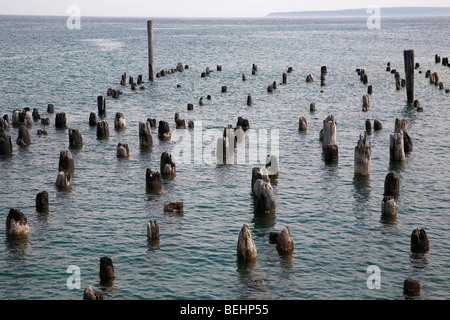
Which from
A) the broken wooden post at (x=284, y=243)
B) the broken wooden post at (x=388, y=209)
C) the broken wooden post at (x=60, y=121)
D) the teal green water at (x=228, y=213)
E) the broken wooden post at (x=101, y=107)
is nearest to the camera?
the teal green water at (x=228, y=213)

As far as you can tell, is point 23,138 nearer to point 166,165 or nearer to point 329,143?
point 166,165

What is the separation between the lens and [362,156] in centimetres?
3005

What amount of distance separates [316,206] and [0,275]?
43.3ft

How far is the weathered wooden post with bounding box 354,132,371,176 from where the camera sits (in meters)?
29.7

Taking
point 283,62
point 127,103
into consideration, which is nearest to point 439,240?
point 127,103

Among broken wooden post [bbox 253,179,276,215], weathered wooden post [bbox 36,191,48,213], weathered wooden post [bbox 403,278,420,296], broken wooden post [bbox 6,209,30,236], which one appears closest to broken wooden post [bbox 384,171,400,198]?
broken wooden post [bbox 253,179,276,215]

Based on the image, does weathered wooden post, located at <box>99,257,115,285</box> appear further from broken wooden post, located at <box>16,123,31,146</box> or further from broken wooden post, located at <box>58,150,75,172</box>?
broken wooden post, located at <box>16,123,31,146</box>

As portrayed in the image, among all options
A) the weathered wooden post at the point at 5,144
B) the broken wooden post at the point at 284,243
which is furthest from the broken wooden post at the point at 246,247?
the weathered wooden post at the point at 5,144

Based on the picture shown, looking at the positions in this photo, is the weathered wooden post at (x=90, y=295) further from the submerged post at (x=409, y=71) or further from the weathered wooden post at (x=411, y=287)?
the submerged post at (x=409, y=71)

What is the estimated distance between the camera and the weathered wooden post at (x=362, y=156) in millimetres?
29719

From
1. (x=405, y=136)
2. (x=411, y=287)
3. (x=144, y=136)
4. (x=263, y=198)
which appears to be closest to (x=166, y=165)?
(x=144, y=136)
